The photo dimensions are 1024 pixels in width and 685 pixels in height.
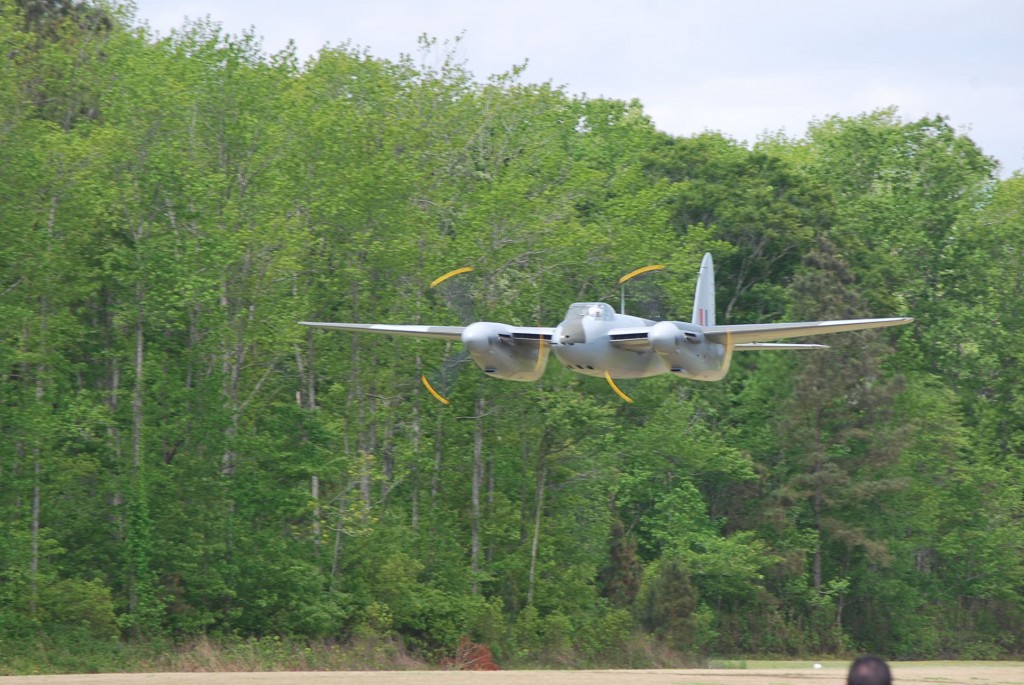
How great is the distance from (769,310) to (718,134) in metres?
15.5

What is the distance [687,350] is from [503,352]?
414 cm

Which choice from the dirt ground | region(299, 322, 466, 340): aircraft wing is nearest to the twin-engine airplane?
region(299, 322, 466, 340): aircraft wing

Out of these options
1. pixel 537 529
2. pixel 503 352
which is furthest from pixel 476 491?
pixel 503 352

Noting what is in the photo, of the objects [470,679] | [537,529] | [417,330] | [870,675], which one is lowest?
[537,529]

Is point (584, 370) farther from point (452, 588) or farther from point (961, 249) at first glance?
point (961, 249)

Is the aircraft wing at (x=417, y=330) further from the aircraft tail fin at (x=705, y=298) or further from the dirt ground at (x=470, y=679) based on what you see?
the dirt ground at (x=470, y=679)

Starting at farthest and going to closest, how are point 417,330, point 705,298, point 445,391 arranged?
point 705,298 < point 445,391 < point 417,330

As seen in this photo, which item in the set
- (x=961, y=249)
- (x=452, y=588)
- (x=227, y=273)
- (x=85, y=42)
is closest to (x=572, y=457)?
(x=452, y=588)

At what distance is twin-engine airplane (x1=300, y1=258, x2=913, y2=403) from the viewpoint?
2956 centimetres

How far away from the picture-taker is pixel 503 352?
102 feet

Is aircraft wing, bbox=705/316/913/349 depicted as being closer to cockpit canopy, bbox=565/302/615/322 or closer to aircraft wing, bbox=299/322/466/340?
cockpit canopy, bbox=565/302/615/322

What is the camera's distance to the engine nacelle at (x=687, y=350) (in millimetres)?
29391

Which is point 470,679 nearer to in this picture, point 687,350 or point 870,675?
point 687,350

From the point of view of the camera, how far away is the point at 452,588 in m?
43.9
